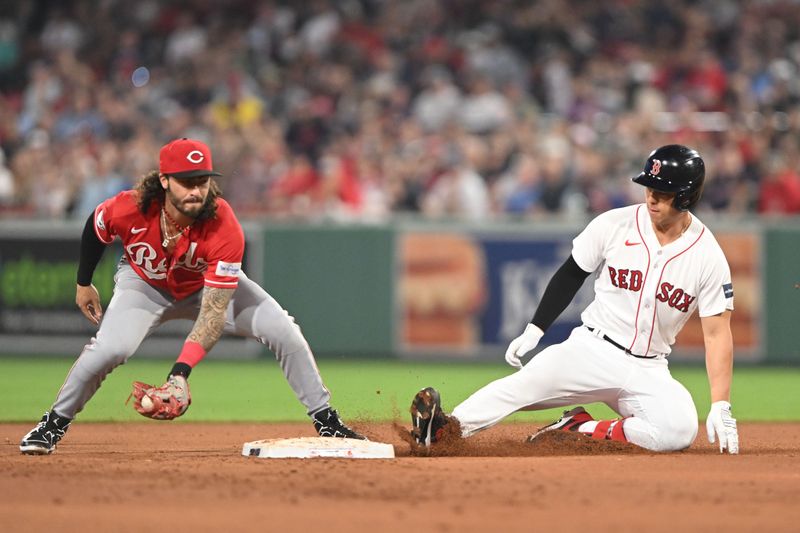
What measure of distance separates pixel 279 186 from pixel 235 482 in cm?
995

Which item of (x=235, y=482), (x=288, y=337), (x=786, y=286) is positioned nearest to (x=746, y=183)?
(x=786, y=286)

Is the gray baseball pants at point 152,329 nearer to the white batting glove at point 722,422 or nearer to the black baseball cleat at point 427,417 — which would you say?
the black baseball cleat at point 427,417

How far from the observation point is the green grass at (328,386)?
9914 millimetres

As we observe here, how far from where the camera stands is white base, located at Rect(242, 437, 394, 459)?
6641 mm

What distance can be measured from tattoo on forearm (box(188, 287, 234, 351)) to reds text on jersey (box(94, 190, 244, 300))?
0.14 ft

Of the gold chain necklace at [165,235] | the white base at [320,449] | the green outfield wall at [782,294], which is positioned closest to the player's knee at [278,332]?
the white base at [320,449]

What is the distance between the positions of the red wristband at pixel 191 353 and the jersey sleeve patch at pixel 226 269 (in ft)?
1.27

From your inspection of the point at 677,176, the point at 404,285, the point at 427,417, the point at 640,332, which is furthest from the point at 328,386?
→ the point at 677,176

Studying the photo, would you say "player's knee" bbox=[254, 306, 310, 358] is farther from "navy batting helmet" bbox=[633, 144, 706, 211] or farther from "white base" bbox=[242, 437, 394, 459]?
"navy batting helmet" bbox=[633, 144, 706, 211]

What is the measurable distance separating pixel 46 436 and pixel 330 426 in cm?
152

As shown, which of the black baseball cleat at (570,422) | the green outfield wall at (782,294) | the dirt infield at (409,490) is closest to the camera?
the dirt infield at (409,490)

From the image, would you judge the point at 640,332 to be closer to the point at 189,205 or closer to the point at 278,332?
the point at 278,332

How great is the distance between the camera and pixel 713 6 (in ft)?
56.8

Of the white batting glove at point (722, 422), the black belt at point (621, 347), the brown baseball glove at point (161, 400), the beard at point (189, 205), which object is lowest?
the white batting glove at point (722, 422)
